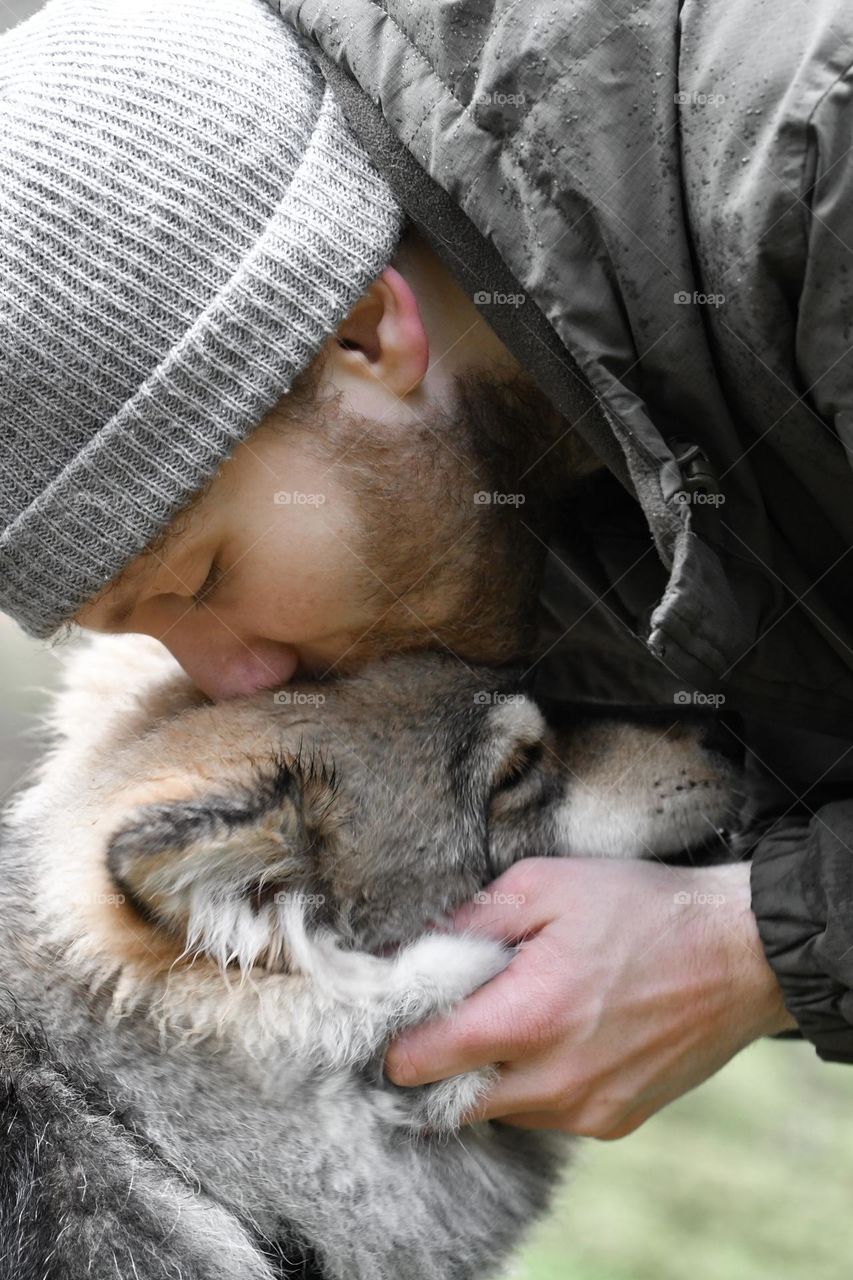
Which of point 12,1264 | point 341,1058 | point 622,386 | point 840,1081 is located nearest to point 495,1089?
point 341,1058

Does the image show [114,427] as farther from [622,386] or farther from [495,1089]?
[495,1089]

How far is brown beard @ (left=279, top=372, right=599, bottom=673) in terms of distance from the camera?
2445 mm

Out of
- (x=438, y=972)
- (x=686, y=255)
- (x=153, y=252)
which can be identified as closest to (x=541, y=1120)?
(x=438, y=972)

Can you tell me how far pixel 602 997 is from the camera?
2422 millimetres

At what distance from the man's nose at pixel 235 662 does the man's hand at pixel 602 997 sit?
62 centimetres

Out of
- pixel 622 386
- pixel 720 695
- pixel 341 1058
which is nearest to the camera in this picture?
pixel 622 386

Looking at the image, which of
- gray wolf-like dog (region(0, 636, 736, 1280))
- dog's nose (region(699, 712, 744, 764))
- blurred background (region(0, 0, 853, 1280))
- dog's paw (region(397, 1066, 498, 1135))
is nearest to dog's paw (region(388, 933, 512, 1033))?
gray wolf-like dog (region(0, 636, 736, 1280))

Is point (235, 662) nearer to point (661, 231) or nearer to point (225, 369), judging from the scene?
point (225, 369)

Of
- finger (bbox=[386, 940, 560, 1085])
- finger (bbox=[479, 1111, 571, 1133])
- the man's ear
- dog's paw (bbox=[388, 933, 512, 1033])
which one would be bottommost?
finger (bbox=[479, 1111, 571, 1133])

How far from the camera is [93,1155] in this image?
2.19 m

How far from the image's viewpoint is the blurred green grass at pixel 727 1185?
13.9ft

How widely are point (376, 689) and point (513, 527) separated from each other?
0.44 meters

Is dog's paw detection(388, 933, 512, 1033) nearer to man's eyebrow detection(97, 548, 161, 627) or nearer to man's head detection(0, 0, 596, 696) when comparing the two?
man's head detection(0, 0, 596, 696)

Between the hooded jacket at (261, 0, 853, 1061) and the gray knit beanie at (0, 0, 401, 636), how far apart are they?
140 millimetres
